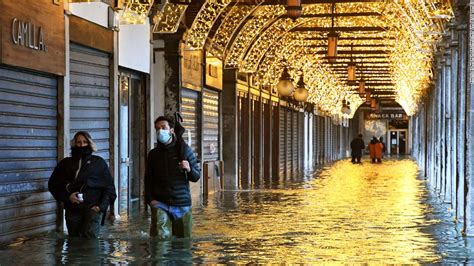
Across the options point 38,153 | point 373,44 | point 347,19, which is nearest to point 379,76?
point 373,44

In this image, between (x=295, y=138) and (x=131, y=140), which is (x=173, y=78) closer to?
(x=131, y=140)

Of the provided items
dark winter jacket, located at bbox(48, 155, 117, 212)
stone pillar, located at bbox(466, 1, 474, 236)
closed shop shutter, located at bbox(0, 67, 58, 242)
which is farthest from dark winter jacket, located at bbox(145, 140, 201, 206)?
stone pillar, located at bbox(466, 1, 474, 236)

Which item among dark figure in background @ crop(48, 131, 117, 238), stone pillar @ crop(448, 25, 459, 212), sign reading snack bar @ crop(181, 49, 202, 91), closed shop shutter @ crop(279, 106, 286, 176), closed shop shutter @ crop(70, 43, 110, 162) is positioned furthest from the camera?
closed shop shutter @ crop(279, 106, 286, 176)

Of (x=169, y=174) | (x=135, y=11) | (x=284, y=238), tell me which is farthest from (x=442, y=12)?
(x=169, y=174)

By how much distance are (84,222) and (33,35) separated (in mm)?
2324

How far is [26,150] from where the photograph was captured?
39.2ft

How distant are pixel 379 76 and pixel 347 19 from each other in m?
22.6

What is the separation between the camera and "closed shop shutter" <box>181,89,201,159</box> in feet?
66.1

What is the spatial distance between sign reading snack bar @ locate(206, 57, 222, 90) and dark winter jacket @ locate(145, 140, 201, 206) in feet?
35.6

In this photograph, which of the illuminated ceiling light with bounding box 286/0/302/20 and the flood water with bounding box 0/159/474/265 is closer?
the flood water with bounding box 0/159/474/265

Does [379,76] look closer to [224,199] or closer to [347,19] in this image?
[347,19]

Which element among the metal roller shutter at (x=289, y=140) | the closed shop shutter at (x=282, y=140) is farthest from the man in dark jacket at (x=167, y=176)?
the metal roller shutter at (x=289, y=140)

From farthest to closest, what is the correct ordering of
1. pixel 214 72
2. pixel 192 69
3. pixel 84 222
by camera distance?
pixel 214 72 → pixel 192 69 → pixel 84 222

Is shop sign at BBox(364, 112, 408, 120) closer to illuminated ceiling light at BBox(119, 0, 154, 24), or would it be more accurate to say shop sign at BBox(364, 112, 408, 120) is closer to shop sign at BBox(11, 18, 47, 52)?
illuminated ceiling light at BBox(119, 0, 154, 24)
